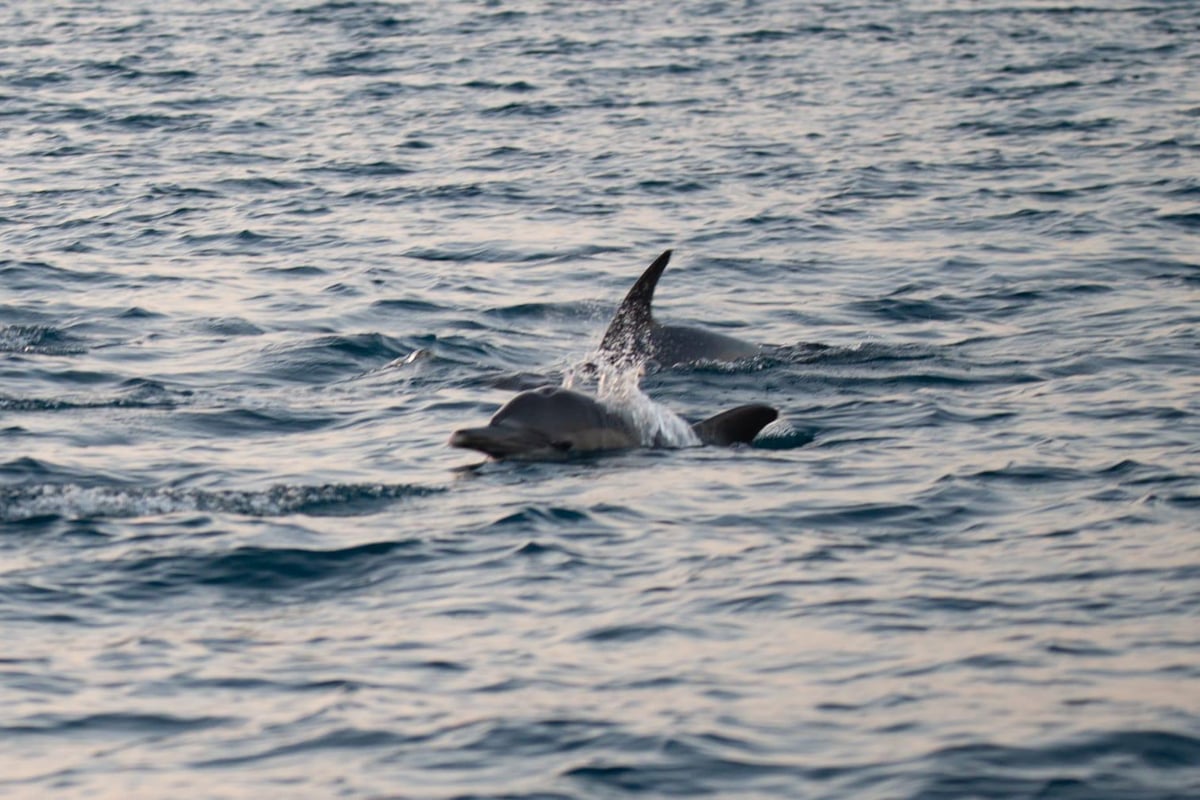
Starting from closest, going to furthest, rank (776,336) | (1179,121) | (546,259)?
(776,336) < (546,259) < (1179,121)

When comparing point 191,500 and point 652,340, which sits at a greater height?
point 191,500

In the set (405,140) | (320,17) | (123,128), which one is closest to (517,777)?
(405,140)

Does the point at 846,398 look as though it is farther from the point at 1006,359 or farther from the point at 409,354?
the point at 409,354

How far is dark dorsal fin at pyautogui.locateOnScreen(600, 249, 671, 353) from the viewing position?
51.1ft

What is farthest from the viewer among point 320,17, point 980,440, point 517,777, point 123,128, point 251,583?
point 320,17

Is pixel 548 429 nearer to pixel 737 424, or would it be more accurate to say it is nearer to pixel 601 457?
pixel 601 457

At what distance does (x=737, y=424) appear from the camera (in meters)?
13.3

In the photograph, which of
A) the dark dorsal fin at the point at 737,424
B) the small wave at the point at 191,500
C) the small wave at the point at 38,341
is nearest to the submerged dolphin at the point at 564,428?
the dark dorsal fin at the point at 737,424

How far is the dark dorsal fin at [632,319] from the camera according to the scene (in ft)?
51.1

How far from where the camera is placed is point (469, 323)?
18078 mm

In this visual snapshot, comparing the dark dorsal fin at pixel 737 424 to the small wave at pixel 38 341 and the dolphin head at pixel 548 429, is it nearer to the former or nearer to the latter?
the dolphin head at pixel 548 429

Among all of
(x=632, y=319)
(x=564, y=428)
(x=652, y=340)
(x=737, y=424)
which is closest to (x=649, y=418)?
(x=737, y=424)

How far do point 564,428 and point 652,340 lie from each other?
3.15 m

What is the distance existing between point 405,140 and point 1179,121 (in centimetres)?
1036
